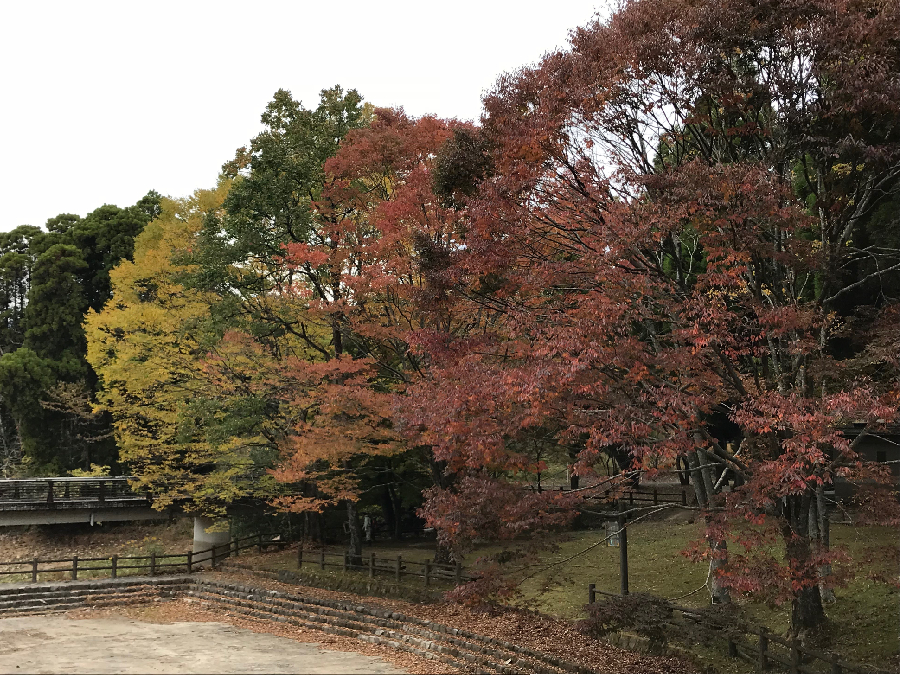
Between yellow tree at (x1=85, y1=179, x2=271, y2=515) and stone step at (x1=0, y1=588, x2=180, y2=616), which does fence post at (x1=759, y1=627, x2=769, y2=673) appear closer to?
yellow tree at (x1=85, y1=179, x2=271, y2=515)

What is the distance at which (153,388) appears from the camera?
91.7 feet

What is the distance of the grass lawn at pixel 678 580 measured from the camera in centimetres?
1292

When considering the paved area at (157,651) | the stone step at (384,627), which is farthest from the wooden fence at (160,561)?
the paved area at (157,651)

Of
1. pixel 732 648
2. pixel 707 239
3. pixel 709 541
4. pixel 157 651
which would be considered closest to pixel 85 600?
pixel 157 651

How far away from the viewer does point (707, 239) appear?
36.9 feet

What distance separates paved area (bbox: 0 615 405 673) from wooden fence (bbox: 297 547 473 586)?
421 cm

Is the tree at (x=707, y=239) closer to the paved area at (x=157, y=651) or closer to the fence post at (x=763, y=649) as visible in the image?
the fence post at (x=763, y=649)

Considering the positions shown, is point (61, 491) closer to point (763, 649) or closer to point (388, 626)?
point (388, 626)

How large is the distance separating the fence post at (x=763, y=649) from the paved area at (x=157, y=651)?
6847 millimetres

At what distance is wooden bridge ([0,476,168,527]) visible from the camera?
87.8 feet

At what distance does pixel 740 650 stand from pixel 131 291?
84.6ft

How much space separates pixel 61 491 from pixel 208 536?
833 cm

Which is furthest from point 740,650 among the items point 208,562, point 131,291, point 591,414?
point 131,291

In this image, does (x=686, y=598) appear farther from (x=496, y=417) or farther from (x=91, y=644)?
(x=91, y=644)
